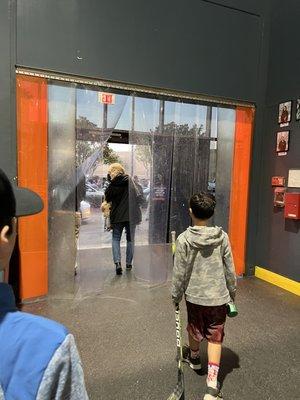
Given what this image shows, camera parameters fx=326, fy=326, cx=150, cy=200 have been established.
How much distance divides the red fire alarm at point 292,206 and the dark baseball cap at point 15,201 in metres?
3.57

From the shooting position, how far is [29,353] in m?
0.61

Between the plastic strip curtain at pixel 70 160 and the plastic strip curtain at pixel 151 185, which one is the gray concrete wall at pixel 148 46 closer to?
the plastic strip curtain at pixel 70 160

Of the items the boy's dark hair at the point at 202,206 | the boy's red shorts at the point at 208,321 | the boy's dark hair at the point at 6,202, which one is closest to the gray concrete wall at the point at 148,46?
the boy's dark hair at the point at 202,206

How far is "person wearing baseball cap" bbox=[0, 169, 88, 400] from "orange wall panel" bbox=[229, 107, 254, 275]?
13.2 ft

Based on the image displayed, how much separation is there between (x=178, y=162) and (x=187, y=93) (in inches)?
33.2

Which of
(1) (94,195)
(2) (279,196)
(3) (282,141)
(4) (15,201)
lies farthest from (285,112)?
(4) (15,201)

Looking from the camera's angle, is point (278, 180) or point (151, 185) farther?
point (278, 180)

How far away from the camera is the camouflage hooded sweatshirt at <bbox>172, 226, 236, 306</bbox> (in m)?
2.05

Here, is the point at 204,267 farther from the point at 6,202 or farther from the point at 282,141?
the point at 282,141

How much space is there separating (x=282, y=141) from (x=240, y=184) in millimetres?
761

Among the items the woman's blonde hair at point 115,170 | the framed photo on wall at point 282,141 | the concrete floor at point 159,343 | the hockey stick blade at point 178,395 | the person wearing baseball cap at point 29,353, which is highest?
the framed photo on wall at point 282,141

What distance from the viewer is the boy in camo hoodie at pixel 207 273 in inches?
80.9

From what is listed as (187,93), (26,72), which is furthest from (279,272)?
(26,72)

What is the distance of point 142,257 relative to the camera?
4090 millimetres
